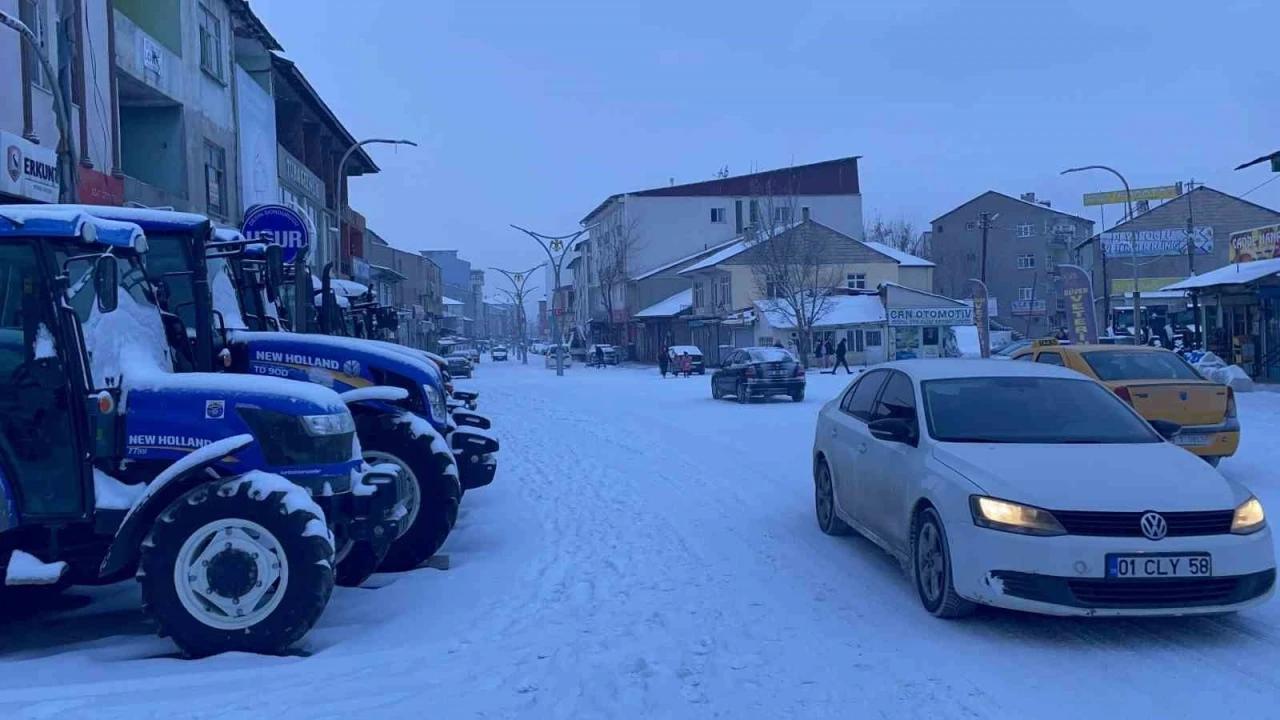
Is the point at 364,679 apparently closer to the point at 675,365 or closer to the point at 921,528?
the point at 921,528

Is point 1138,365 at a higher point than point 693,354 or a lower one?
lower

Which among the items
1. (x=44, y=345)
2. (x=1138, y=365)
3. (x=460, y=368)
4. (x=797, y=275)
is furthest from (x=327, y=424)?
(x=797, y=275)

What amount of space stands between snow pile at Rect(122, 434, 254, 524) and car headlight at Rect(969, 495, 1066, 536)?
163 inches

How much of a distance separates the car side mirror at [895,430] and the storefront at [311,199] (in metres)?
22.7

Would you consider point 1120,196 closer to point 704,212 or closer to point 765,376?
point 704,212

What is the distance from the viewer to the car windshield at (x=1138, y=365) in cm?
1246

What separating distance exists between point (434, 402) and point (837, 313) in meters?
49.4

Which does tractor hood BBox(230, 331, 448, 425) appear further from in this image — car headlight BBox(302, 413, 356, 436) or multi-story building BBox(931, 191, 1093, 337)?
multi-story building BBox(931, 191, 1093, 337)

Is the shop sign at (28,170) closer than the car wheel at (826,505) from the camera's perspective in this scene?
No

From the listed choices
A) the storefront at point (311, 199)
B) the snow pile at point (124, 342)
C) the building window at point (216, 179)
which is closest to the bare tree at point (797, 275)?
the storefront at point (311, 199)

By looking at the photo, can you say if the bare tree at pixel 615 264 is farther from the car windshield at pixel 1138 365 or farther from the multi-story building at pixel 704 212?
the car windshield at pixel 1138 365

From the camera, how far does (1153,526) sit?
5961 millimetres

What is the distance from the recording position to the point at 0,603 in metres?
7.62

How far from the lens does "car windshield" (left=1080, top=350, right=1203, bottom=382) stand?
40.9 ft
